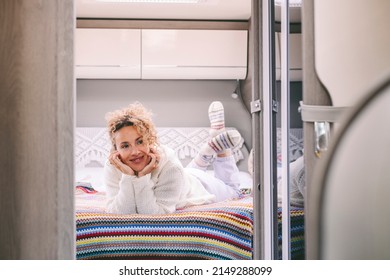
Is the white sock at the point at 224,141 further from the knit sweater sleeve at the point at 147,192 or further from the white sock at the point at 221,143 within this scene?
the knit sweater sleeve at the point at 147,192

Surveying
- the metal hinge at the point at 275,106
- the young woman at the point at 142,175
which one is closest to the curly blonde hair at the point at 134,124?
the young woman at the point at 142,175

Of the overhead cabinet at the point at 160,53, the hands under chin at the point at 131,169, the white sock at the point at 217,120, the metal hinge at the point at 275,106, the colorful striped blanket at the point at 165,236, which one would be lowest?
the colorful striped blanket at the point at 165,236

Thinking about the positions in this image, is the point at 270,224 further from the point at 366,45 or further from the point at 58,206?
the point at 58,206

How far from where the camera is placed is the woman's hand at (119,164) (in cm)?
218

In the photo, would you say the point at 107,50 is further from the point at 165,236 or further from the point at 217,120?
the point at 165,236

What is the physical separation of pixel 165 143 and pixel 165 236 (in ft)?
7.16

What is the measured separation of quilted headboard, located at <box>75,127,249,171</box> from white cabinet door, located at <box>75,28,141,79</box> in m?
0.61

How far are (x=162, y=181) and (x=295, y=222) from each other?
0.97m

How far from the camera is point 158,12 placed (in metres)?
3.86

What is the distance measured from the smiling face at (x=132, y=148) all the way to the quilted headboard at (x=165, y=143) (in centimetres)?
178

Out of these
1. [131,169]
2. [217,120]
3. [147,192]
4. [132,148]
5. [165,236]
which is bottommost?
[165,236]

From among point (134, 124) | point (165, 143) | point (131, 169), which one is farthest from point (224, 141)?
point (165, 143)

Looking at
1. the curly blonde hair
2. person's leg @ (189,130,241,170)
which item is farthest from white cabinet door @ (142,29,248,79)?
the curly blonde hair

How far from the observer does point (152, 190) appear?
2.16 m
